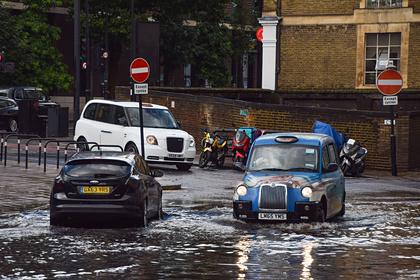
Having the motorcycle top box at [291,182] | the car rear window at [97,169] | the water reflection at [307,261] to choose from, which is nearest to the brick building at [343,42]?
the motorcycle top box at [291,182]

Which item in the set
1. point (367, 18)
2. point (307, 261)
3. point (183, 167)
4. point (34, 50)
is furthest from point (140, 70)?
point (34, 50)

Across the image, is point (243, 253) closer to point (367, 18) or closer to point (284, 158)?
point (284, 158)

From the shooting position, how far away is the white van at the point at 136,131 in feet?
109

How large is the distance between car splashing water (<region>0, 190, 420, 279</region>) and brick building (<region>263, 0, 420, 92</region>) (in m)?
21.6

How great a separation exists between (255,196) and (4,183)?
956cm

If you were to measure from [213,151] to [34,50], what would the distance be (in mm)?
30541

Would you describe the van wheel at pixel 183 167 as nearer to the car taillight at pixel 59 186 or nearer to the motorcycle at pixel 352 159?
the motorcycle at pixel 352 159

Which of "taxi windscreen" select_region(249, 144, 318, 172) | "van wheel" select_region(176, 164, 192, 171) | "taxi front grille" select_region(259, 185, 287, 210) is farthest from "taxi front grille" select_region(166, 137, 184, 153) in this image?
"taxi front grille" select_region(259, 185, 287, 210)

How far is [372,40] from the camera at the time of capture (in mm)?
43875

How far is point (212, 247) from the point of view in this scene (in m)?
16.6

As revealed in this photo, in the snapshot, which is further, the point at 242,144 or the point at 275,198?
the point at 242,144

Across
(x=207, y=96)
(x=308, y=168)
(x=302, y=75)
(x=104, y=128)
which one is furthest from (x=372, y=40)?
(x=308, y=168)

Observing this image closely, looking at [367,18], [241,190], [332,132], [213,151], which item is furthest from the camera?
[367,18]

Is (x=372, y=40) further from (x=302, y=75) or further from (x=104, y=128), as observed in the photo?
(x=104, y=128)
